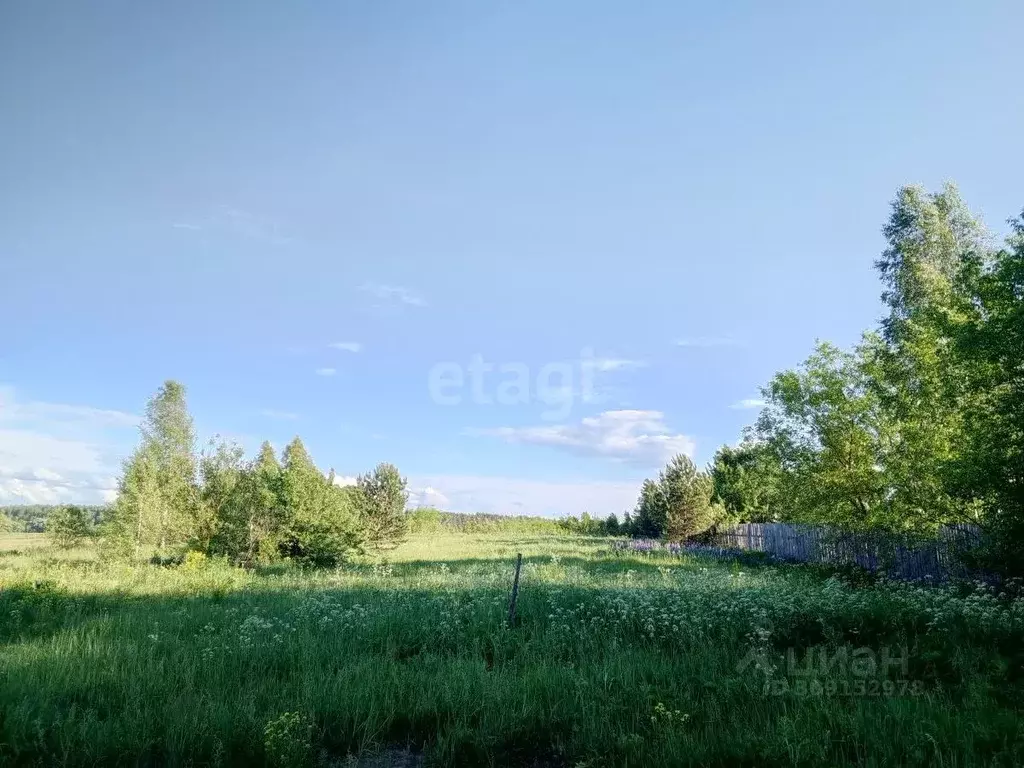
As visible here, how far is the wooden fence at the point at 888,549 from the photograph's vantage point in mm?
15922

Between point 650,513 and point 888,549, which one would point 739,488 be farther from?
point 888,549

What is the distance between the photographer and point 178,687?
6742 millimetres

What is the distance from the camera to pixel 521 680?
264 inches

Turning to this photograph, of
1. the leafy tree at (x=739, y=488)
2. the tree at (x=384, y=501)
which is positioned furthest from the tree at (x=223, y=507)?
the leafy tree at (x=739, y=488)

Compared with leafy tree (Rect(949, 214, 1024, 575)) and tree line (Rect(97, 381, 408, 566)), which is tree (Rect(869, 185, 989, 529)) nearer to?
leafy tree (Rect(949, 214, 1024, 575))

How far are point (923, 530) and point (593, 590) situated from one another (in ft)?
34.6

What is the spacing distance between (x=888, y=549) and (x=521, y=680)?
639 inches

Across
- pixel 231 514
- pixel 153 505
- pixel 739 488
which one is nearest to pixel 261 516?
pixel 231 514

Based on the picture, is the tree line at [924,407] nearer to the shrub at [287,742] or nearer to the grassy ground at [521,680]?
the grassy ground at [521,680]

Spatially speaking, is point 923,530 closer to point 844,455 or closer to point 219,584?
point 844,455

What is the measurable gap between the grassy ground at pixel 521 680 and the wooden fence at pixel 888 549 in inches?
232

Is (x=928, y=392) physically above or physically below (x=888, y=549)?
above

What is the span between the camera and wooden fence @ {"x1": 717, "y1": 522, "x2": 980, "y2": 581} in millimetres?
15922

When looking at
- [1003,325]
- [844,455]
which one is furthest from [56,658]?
[844,455]
